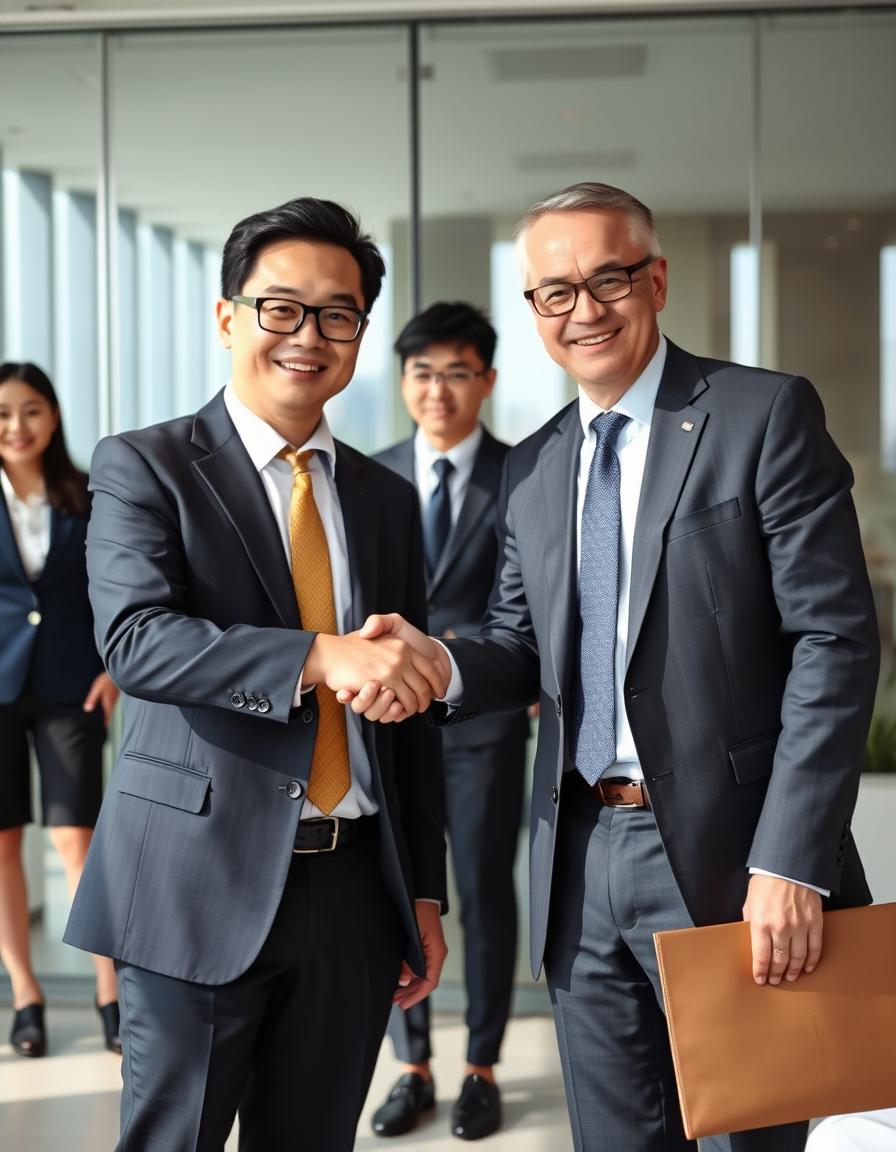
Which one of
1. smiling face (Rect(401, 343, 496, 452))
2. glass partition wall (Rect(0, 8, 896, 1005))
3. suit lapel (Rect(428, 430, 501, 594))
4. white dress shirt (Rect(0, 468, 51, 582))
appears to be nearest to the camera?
suit lapel (Rect(428, 430, 501, 594))

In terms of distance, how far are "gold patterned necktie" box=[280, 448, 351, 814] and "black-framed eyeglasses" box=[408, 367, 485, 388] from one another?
1.89 meters

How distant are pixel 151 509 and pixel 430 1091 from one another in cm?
233

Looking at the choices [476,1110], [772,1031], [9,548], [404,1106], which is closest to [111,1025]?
[404,1106]

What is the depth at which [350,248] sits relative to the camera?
196 cm

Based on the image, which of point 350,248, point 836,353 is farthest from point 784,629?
point 836,353

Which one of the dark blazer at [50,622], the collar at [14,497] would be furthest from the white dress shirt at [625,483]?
the collar at [14,497]

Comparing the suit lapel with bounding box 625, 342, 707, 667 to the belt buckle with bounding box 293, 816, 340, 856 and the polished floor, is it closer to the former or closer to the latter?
the belt buckle with bounding box 293, 816, 340, 856

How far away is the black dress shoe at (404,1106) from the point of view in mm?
3354

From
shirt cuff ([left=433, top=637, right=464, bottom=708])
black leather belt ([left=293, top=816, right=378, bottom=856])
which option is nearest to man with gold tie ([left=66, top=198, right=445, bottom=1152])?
black leather belt ([left=293, top=816, right=378, bottom=856])

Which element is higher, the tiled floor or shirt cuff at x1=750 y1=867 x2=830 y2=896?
shirt cuff at x1=750 y1=867 x2=830 y2=896

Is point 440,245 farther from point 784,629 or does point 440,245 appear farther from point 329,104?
point 784,629

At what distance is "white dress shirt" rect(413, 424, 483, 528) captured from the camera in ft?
12.5

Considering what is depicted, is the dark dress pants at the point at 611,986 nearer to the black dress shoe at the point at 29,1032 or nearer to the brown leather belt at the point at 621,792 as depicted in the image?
the brown leather belt at the point at 621,792

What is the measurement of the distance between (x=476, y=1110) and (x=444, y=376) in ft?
6.96
